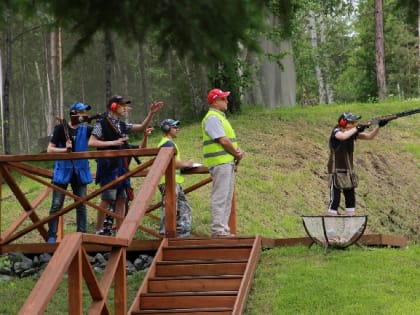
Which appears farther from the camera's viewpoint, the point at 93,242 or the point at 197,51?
the point at 93,242

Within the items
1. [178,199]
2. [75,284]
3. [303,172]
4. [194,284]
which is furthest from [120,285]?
[303,172]

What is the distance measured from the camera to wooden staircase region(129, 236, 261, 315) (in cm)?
820

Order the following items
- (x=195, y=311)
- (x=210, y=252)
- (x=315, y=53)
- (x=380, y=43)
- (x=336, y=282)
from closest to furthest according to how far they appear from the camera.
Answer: (x=195, y=311) → (x=336, y=282) → (x=210, y=252) → (x=380, y=43) → (x=315, y=53)

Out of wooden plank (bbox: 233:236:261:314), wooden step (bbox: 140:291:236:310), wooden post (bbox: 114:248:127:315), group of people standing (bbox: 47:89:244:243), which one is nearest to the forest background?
group of people standing (bbox: 47:89:244:243)

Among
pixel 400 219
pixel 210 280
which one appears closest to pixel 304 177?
A: pixel 400 219

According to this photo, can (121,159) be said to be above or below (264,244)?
above

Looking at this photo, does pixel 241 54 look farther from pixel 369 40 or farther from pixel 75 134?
pixel 369 40

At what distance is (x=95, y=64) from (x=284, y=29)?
5402cm

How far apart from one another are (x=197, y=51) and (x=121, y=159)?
561cm

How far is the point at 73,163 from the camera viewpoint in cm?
1044

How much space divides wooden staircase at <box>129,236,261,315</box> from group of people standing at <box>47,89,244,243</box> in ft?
1.89

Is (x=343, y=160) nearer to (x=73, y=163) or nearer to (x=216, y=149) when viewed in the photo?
(x=216, y=149)

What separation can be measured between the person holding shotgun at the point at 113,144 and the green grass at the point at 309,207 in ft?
3.20

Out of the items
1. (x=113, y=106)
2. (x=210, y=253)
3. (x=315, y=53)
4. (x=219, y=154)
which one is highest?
(x=315, y=53)
